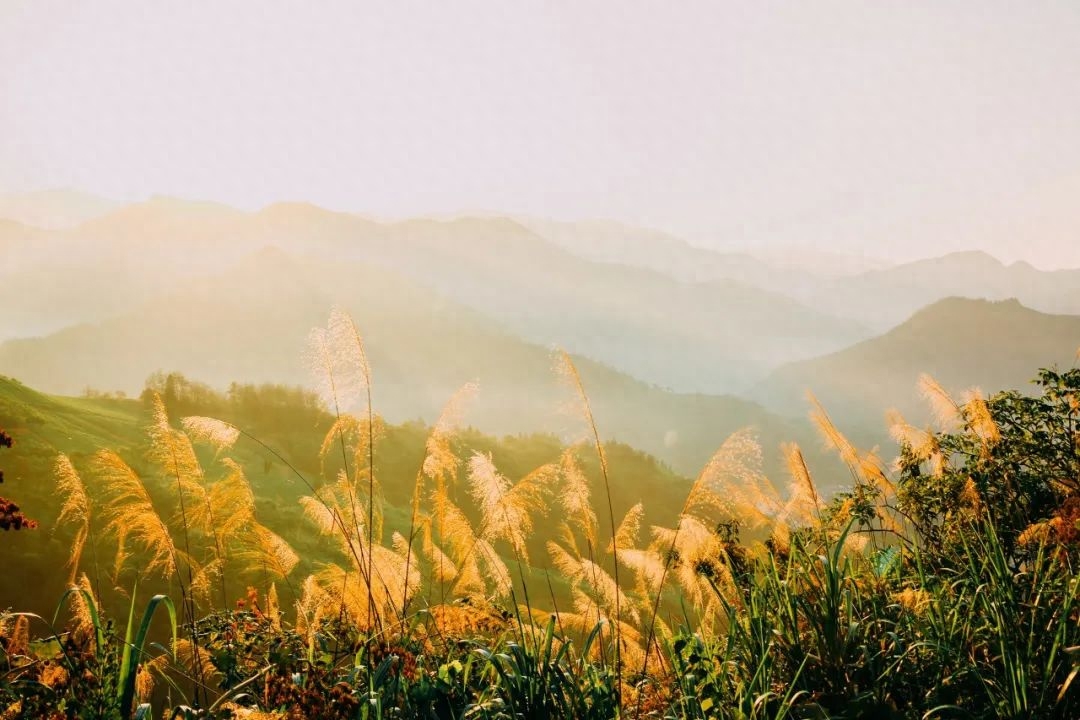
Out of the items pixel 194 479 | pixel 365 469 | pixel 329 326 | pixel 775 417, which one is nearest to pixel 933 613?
pixel 365 469

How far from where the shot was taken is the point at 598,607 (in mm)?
3586

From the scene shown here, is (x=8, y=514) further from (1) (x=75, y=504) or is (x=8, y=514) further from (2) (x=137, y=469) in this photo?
(2) (x=137, y=469)

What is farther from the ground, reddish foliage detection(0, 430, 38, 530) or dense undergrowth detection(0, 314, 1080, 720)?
reddish foliage detection(0, 430, 38, 530)

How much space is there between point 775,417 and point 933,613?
175409 mm

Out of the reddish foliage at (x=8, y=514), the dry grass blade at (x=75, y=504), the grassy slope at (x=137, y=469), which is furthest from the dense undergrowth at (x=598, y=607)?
the grassy slope at (x=137, y=469)

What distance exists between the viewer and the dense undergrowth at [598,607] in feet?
7.89

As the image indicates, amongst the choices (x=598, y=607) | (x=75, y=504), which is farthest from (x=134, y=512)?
(x=598, y=607)

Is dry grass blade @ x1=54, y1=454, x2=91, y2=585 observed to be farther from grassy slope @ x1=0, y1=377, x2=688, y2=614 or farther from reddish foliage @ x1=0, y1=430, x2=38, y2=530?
grassy slope @ x1=0, y1=377, x2=688, y2=614

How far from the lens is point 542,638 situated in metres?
2.94

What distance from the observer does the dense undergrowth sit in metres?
2.41

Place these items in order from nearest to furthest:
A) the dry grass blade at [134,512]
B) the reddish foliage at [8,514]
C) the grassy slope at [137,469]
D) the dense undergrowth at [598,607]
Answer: the dense undergrowth at [598,607] → the reddish foliage at [8,514] → the dry grass blade at [134,512] → the grassy slope at [137,469]

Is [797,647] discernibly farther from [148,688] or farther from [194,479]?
[194,479]

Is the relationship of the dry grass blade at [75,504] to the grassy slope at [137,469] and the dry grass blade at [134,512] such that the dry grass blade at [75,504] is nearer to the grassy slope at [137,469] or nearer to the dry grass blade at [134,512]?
the dry grass blade at [134,512]

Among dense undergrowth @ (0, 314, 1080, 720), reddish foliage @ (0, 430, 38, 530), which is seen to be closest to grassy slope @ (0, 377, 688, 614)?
dense undergrowth @ (0, 314, 1080, 720)
